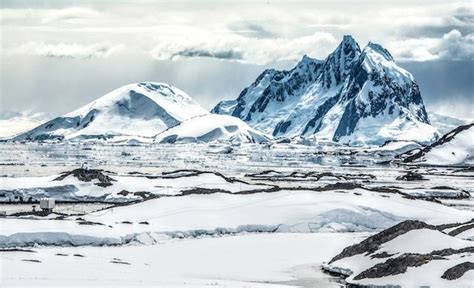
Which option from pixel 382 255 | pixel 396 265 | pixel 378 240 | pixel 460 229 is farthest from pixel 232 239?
pixel 396 265

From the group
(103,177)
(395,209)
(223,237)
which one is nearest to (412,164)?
(103,177)

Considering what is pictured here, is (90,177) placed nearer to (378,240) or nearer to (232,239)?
(232,239)

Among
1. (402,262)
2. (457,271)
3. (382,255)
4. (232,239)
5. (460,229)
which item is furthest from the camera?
(232,239)

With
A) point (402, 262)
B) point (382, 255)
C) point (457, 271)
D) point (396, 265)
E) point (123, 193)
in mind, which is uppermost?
point (457, 271)

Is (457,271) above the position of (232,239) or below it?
above

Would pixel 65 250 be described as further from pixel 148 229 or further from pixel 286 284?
pixel 286 284

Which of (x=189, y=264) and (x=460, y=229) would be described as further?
(x=460, y=229)

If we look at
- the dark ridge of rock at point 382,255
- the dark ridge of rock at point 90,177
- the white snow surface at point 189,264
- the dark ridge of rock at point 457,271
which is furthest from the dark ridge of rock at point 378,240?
the dark ridge of rock at point 90,177
